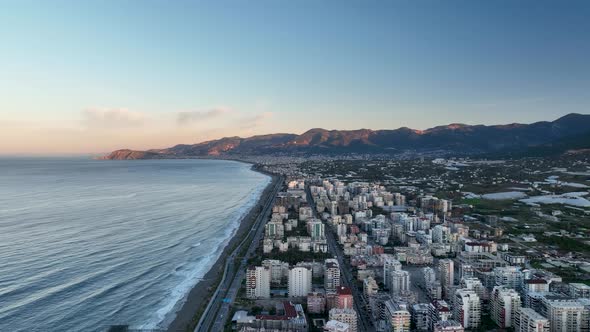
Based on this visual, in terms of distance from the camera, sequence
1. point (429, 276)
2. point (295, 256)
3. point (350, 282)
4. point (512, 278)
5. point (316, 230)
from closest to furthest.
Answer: point (512, 278)
point (429, 276)
point (350, 282)
point (295, 256)
point (316, 230)

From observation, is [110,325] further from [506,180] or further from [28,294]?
[506,180]

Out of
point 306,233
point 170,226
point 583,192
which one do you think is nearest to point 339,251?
point 306,233

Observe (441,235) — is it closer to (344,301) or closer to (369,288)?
(369,288)

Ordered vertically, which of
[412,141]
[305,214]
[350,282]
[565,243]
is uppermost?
[412,141]

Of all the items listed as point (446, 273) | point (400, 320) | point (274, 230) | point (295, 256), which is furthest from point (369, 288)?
point (274, 230)

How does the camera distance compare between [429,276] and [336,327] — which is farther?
[429,276]

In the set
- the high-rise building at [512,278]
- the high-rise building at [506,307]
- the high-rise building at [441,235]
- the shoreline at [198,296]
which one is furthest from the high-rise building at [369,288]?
the high-rise building at [441,235]
